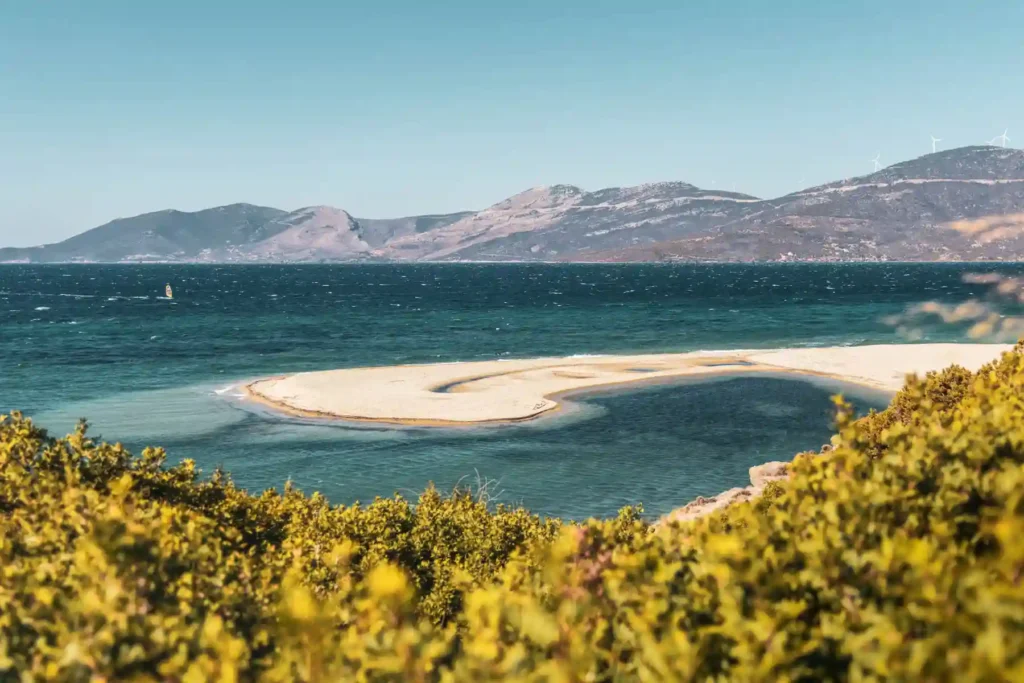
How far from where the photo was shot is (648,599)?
624cm

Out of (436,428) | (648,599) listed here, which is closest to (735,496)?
(436,428)

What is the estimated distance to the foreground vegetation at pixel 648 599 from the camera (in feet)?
17.0

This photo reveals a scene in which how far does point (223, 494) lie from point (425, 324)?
113150 mm

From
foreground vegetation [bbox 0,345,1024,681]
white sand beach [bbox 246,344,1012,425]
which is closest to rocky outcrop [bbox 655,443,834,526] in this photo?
foreground vegetation [bbox 0,345,1024,681]

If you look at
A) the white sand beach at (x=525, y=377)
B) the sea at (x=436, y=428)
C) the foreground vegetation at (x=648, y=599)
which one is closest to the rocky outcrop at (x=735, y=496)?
the sea at (x=436, y=428)

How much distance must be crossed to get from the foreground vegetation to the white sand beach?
48211 mm

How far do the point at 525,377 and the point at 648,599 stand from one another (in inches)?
2698

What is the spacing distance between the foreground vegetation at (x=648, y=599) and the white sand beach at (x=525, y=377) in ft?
158

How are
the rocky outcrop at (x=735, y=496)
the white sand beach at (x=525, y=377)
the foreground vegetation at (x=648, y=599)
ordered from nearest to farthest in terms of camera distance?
the foreground vegetation at (x=648, y=599)
the rocky outcrop at (x=735, y=496)
the white sand beach at (x=525, y=377)

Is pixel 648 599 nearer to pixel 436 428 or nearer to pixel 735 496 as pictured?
pixel 735 496

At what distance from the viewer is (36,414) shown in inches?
2352

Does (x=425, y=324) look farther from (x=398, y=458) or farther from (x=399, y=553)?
(x=399, y=553)

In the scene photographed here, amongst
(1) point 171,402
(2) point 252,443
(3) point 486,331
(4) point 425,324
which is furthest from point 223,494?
(4) point 425,324

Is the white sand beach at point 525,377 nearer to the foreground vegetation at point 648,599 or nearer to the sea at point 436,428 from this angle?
the sea at point 436,428
